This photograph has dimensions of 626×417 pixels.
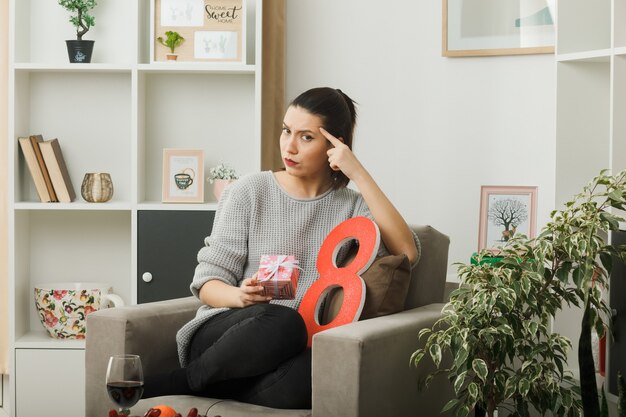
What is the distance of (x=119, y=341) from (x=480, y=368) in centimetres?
91

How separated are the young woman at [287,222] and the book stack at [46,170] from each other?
1031 mm

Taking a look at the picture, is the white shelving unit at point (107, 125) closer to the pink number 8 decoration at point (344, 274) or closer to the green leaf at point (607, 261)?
the pink number 8 decoration at point (344, 274)

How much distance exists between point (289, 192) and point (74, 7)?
1345 millimetres

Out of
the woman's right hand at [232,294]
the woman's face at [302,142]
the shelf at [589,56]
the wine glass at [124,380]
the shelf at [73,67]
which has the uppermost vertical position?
the shelf at [73,67]

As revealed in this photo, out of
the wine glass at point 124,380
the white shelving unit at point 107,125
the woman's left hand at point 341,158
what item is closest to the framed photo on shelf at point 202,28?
the white shelving unit at point 107,125

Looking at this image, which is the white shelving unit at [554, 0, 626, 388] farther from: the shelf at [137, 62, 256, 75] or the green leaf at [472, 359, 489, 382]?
the shelf at [137, 62, 256, 75]

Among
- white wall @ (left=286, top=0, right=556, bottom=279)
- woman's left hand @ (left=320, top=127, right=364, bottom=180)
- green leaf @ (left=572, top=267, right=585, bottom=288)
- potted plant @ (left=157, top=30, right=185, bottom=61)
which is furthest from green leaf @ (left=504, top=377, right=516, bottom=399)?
potted plant @ (left=157, top=30, right=185, bottom=61)

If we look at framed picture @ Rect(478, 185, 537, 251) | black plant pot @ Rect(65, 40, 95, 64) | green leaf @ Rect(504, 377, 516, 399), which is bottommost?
green leaf @ Rect(504, 377, 516, 399)

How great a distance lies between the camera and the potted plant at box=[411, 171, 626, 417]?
6.86ft

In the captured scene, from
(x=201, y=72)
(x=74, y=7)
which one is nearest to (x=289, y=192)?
(x=201, y=72)

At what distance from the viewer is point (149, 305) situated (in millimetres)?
2381

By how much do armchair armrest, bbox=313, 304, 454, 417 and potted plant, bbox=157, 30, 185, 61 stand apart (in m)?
1.52

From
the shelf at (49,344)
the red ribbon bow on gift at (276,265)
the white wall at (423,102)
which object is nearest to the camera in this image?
the red ribbon bow on gift at (276,265)

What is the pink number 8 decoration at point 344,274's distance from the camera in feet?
7.43
